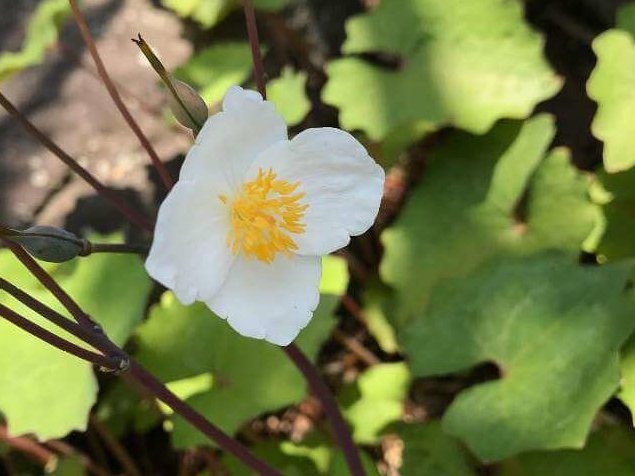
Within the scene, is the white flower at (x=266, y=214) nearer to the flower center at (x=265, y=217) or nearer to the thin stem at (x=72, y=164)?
the flower center at (x=265, y=217)

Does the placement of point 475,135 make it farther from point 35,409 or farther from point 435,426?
point 35,409

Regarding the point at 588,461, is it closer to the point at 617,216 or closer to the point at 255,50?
the point at 617,216

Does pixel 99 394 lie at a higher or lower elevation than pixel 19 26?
lower

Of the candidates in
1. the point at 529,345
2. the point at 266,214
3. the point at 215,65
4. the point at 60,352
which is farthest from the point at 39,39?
the point at 529,345

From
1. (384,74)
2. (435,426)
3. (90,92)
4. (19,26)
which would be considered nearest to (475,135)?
(384,74)

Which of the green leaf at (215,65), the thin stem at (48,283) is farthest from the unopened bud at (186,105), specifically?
the green leaf at (215,65)

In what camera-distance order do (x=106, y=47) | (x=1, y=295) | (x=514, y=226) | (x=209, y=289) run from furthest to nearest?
(x=106, y=47) → (x=514, y=226) → (x=1, y=295) → (x=209, y=289)

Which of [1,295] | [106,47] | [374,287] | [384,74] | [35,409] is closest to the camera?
[35,409]
